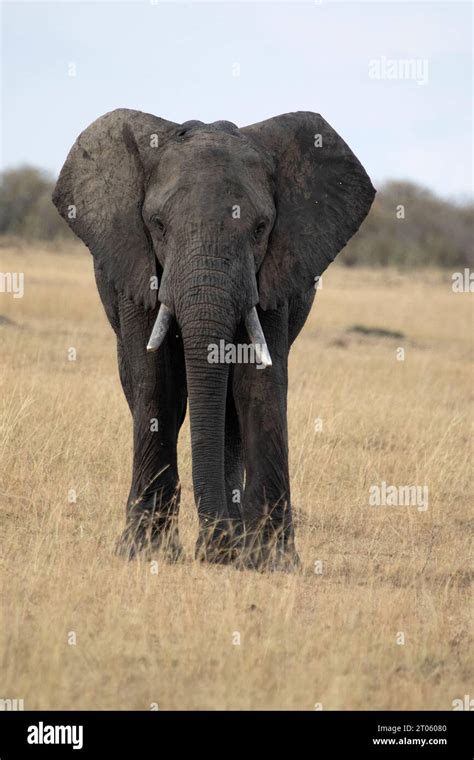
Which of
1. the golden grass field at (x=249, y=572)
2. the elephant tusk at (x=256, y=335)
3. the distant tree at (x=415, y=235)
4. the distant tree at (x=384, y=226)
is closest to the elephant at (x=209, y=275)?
the elephant tusk at (x=256, y=335)

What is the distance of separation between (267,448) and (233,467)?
1.15 m

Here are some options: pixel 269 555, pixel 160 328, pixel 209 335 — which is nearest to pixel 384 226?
pixel 269 555

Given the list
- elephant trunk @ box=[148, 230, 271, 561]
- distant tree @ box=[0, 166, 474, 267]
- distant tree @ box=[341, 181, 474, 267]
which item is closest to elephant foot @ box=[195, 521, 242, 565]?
elephant trunk @ box=[148, 230, 271, 561]

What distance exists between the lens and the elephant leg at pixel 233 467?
8.98 m

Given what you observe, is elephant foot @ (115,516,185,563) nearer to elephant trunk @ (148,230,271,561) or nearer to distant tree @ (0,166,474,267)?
elephant trunk @ (148,230,271,561)

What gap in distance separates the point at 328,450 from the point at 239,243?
13.8ft

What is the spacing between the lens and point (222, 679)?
19.7 ft

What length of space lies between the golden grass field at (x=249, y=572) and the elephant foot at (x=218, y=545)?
0.12m

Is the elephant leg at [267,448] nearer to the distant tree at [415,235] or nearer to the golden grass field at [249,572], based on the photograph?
the golden grass field at [249,572]

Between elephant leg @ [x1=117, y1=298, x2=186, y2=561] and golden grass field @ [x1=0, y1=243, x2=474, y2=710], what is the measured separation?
0.22 m

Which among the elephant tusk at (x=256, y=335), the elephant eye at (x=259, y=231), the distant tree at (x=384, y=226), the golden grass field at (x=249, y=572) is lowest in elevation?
the golden grass field at (x=249, y=572)

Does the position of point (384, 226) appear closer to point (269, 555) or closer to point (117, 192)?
point (117, 192)

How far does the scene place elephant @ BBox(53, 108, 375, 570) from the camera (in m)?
7.68

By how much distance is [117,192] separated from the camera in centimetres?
832
